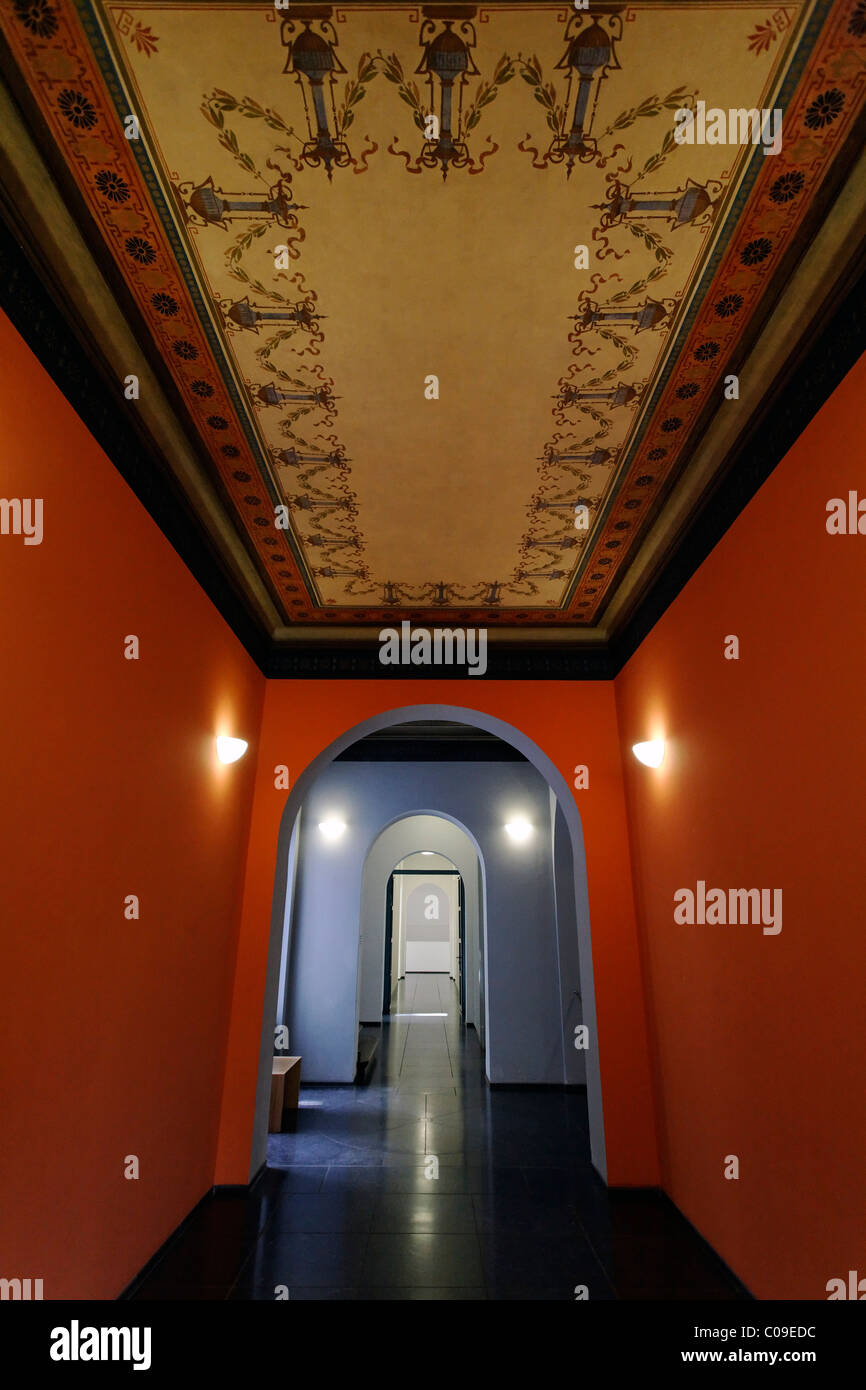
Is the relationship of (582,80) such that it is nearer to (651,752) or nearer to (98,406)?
(98,406)

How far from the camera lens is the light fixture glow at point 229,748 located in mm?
3704

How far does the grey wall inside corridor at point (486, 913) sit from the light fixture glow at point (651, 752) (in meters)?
3.14

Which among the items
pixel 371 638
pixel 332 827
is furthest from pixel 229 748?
pixel 332 827

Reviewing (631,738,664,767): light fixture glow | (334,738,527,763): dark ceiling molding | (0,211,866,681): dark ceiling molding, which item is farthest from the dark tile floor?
(334,738,527,763): dark ceiling molding

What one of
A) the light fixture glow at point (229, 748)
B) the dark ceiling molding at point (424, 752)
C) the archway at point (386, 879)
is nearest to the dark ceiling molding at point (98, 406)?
the light fixture glow at point (229, 748)

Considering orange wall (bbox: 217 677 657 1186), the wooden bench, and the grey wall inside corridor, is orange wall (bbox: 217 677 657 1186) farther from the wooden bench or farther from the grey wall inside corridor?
the grey wall inside corridor

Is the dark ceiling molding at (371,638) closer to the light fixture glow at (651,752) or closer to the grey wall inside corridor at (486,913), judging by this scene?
the light fixture glow at (651,752)

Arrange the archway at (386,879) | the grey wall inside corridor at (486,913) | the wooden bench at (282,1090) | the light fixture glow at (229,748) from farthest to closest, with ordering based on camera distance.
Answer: the archway at (386,879), the grey wall inside corridor at (486,913), the wooden bench at (282,1090), the light fixture glow at (229,748)

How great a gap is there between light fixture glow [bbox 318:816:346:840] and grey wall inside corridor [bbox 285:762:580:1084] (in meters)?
0.06

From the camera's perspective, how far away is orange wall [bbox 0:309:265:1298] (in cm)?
190

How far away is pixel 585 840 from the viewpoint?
14.5ft

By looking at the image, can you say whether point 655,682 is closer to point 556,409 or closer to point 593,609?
point 593,609

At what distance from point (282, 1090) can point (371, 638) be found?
341 centimetres
